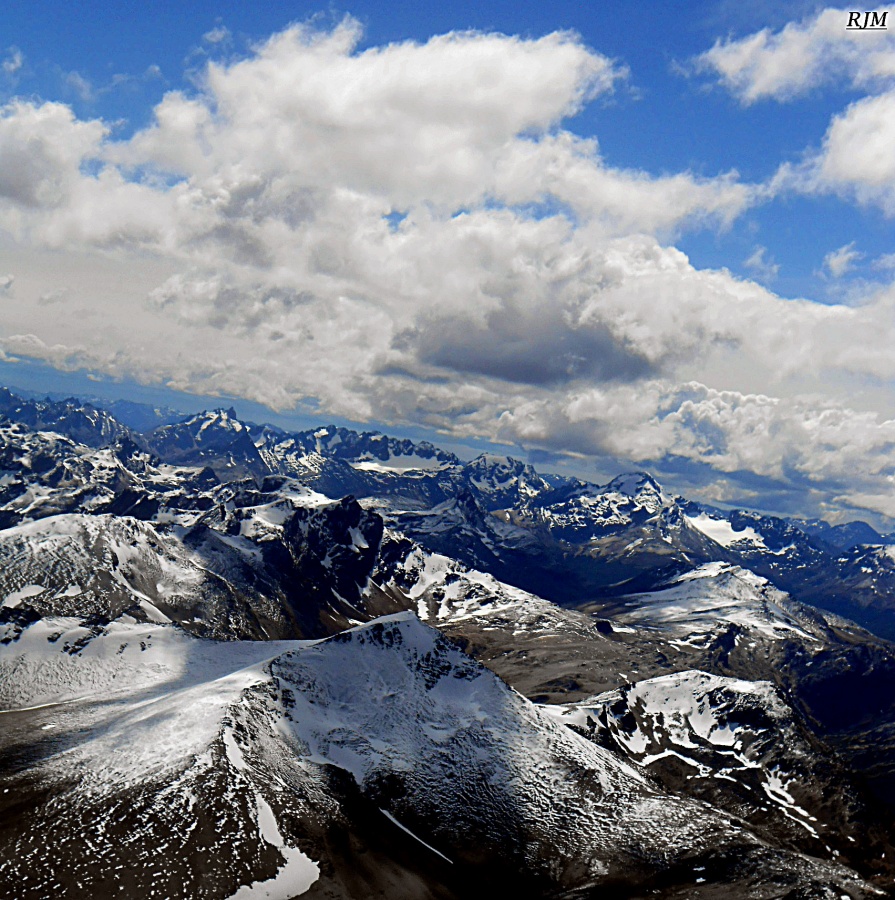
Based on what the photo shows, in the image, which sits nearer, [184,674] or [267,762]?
[267,762]

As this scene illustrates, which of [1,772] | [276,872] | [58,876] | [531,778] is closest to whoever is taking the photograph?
[58,876]

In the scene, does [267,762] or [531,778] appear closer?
[267,762]

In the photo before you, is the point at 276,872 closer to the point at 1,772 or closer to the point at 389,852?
the point at 389,852

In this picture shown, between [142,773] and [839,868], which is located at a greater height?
[142,773]

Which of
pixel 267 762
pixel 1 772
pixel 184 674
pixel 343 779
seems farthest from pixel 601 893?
pixel 184 674

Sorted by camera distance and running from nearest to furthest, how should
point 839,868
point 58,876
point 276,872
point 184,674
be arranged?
point 58,876 → point 276,872 → point 839,868 → point 184,674

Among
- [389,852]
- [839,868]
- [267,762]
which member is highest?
[267,762]

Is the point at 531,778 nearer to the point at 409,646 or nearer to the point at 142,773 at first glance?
the point at 409,646

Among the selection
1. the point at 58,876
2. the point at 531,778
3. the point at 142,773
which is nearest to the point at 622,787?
the point at 531,778

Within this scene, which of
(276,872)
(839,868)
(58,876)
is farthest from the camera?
(839,868)
